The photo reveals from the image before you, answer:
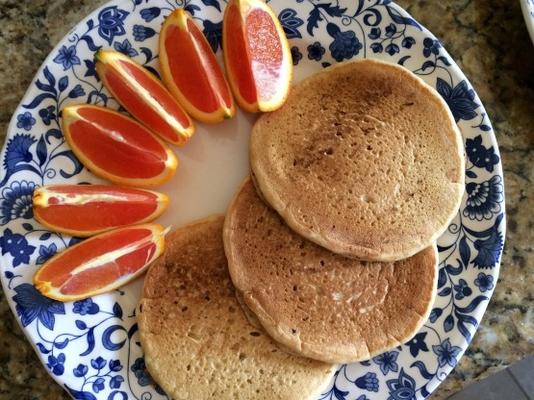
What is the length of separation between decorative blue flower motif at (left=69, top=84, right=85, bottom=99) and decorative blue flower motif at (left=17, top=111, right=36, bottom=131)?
12cm

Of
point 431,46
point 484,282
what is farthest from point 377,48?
point 484,282

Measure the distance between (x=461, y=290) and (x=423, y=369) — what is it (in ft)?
0.78

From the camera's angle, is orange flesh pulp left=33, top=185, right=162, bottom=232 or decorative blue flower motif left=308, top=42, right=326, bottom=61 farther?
decorative blue flower motif left=308, top=42, right=326, bottom=61

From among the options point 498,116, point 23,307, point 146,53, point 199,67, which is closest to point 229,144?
point 199,67

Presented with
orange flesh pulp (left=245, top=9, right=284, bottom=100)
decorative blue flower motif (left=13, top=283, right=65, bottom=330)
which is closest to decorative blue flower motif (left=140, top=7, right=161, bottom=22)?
orange flesh pulp (left=245, top=9, right=284, bottom=100)

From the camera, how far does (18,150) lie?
144 cm

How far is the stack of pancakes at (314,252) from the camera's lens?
142 cm

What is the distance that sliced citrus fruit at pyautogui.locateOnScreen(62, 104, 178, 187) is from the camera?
143 centimetres

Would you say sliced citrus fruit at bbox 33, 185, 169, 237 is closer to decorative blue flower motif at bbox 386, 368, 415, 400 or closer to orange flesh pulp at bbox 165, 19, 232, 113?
orange flesh pulp at bbox 165, 19, 232, 113

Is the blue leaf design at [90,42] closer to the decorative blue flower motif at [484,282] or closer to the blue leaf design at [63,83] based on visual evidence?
the blue leaf design at [63,83]

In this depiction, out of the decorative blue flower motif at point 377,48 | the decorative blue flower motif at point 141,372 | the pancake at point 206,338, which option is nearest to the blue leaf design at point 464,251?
the pancake at point 206,338

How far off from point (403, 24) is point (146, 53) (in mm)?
718

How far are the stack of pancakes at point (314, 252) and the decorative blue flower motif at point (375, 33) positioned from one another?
9 centimetres

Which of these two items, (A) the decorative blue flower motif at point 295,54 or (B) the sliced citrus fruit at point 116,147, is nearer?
(B) the sliced citrus fruit at point 116,147
